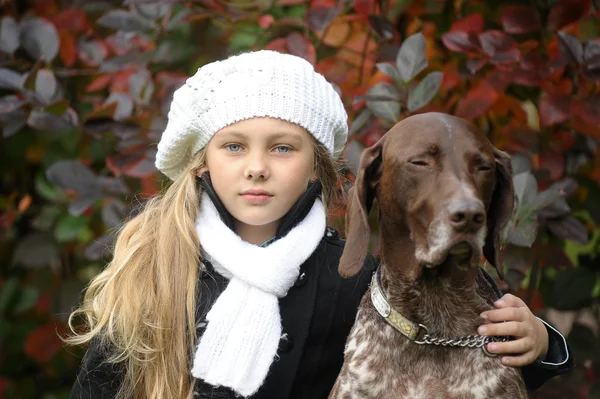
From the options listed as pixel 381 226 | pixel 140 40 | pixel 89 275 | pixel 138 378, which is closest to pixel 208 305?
pixel 138 378

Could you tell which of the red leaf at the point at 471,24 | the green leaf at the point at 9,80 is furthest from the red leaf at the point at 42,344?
the red leaf at the point at 471,24

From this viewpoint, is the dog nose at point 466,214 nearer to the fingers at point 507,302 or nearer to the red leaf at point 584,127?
the fingers at point 507,302

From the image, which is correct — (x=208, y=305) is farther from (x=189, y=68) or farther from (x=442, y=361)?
(x=189, y=68)

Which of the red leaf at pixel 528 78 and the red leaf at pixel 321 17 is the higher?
the red leaf at pixel 321 17

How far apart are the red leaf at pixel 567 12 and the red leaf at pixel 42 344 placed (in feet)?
9.40

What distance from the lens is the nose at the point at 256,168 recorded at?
3186mm

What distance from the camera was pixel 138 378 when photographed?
3414 millimetres

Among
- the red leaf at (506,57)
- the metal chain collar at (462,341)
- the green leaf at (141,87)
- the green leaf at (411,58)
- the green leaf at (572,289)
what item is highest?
the green leaf at (411,58)

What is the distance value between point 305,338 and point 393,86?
92cm

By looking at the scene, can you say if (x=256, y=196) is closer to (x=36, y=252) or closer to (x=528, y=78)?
(x=528, y=78)

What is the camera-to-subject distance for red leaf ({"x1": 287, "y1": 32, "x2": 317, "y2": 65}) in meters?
3.75

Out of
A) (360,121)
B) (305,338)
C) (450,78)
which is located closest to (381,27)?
(450,78)

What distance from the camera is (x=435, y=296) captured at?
289cm

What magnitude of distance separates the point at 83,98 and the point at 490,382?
106 inches
